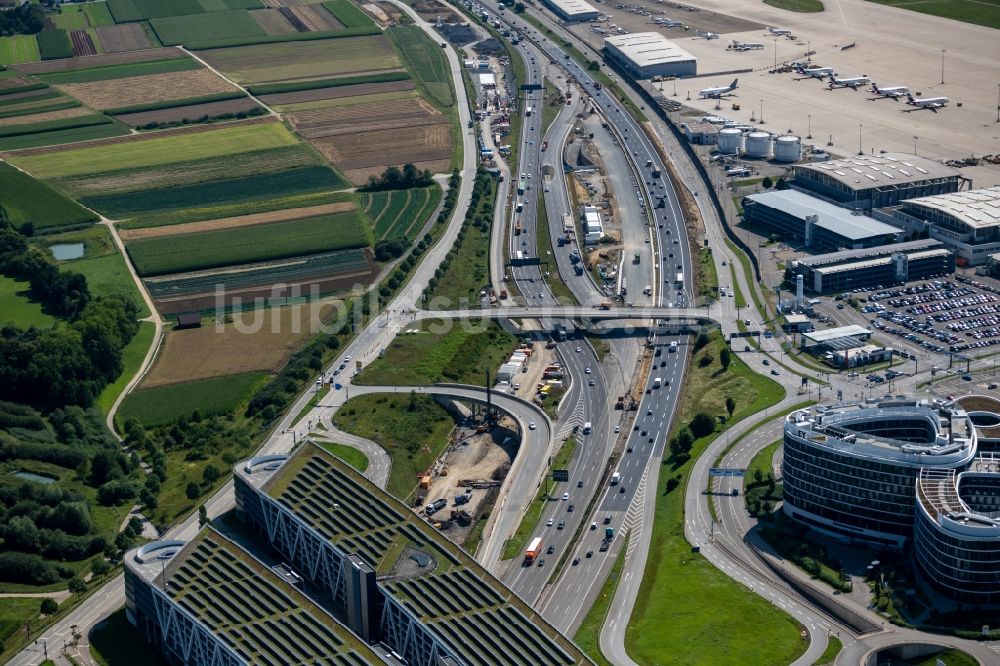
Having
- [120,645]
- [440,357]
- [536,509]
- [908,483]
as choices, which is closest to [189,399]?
[440,357]

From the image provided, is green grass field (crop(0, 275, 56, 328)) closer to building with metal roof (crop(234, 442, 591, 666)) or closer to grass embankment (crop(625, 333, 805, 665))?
building with metal roof (crop(234, 442, 591, 666))

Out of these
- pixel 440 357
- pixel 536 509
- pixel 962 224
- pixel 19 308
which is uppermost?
pixel 962 224

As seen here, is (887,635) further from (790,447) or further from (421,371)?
(421,371)

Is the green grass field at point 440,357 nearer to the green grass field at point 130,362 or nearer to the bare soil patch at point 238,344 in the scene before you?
the bare soil patch at point 238,344

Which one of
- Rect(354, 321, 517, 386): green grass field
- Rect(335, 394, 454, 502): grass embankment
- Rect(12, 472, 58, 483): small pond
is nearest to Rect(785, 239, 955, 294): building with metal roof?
Rect(354, 321, 517, 386): green grass field

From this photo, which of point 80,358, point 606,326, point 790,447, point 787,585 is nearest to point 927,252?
point 606,326

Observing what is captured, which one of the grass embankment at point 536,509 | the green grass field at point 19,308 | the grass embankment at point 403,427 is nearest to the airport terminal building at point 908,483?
the grass embankment at point 536,509

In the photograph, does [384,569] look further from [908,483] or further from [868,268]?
[868,268]
